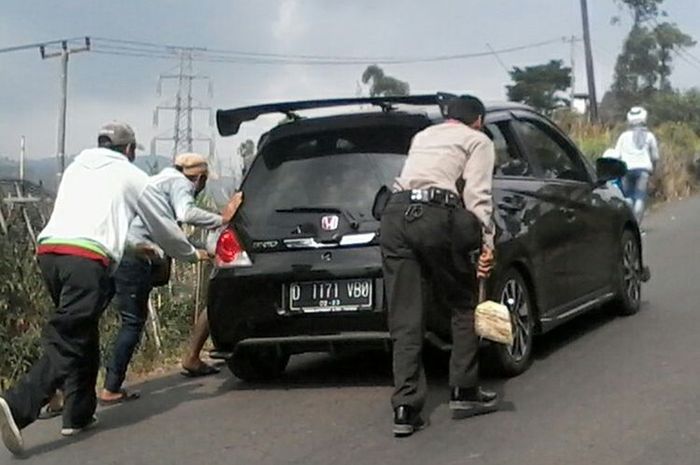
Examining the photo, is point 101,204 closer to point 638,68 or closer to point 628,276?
point 628,276

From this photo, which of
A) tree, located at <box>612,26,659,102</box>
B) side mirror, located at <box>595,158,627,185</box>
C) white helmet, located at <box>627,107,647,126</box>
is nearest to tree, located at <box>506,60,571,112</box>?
tree, located at <box>612,26,659,102</box>

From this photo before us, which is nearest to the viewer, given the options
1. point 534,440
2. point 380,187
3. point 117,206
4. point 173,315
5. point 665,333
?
point 534,440

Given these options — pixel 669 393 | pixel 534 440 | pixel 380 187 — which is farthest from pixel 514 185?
pixel 534 440

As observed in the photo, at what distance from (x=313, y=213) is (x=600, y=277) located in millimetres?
2744

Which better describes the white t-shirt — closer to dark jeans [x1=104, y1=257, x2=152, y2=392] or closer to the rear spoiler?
the rear spoiler

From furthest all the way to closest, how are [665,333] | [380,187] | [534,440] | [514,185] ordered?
[665,333] < [514,185] < [380,187] < [534,440]

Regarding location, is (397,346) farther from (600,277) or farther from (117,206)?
(600,277)

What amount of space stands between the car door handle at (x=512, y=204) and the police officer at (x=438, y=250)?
3.60ft

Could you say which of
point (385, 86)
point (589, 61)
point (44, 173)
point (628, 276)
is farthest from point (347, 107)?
point (589, 61)

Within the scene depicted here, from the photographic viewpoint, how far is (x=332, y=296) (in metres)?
7.83

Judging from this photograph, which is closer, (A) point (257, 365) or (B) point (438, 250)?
(B) point (438, 250)

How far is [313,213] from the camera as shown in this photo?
→ 26.4 feet

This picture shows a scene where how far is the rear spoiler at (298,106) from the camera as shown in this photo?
8.00 m

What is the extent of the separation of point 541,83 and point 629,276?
53.4 meters
